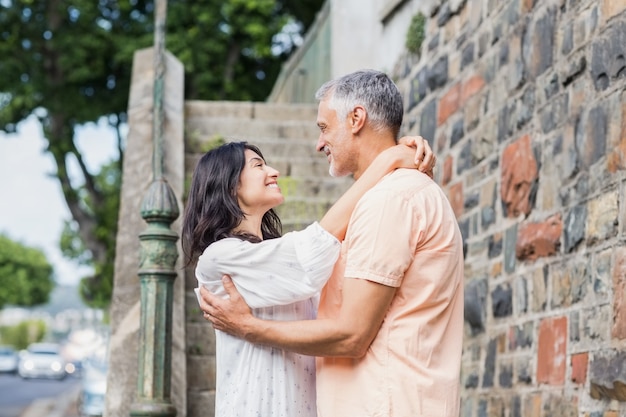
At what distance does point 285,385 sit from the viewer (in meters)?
3.21

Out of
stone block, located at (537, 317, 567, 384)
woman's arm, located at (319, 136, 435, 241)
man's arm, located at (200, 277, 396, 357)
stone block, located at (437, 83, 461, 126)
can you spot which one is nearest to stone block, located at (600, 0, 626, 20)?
stone block, located at (537, 317, 567, 384)

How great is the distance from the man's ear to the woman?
0.36 ft

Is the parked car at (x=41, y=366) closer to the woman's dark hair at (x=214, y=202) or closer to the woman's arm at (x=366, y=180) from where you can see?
the woman's dark hair at (x=214, y=202)

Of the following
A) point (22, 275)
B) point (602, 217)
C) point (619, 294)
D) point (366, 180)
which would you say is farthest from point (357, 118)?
point (22, 275)

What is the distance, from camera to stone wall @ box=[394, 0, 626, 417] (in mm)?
4473

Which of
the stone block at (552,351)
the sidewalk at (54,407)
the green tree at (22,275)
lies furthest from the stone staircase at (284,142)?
the green tree at (22,275)

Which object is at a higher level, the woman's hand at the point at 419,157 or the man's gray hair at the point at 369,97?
the man's gray hair at the point at 369,97

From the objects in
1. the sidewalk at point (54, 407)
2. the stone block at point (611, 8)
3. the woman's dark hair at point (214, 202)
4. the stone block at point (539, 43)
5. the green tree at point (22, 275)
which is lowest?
the sidewalk at point (54, 407)

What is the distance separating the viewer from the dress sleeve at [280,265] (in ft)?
10.1

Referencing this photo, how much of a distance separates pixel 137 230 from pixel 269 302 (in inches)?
153

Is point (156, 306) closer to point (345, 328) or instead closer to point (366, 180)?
point (366, 180)

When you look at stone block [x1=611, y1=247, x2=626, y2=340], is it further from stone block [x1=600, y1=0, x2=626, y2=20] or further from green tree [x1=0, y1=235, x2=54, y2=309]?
green tree [x1=0, y1=235, x2=54, y2=309]

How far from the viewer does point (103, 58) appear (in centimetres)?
2050

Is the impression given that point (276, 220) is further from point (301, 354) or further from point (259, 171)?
point (301, 354)
